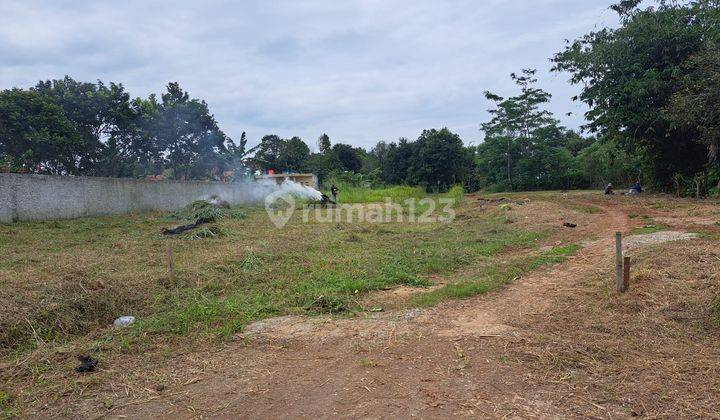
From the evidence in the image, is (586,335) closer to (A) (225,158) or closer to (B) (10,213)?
(B) (10,213)

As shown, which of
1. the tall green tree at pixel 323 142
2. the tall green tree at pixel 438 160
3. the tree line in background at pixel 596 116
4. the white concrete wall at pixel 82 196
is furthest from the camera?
the tall green tree at pixel 323 142

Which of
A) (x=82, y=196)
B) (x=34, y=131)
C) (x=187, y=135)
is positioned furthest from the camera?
(x=187, y=135)

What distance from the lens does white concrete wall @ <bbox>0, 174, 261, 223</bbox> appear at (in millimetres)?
11906

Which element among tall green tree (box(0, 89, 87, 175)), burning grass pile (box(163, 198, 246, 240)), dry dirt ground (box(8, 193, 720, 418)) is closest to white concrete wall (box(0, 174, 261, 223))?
burning grass pile (box(163, 198, 246, 240))

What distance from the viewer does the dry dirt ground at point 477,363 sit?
298 centimetres

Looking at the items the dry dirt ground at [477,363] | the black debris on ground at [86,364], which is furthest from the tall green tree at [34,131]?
the dry dirt ground at [477,363]

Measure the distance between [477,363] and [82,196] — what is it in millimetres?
15153

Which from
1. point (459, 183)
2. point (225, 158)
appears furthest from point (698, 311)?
point (459, 183)

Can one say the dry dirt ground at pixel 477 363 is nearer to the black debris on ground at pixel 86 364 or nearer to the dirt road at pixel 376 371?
the dirt road at pixel 376 371

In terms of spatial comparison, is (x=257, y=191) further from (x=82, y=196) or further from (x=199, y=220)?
(x=199, y=220)

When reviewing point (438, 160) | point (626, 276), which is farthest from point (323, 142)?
point (626, 276)

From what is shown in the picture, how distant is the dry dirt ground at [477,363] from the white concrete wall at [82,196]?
36.5 ft

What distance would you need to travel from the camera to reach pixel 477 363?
362 centimetres

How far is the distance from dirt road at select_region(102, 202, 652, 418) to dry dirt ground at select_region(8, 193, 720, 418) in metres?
0.01
